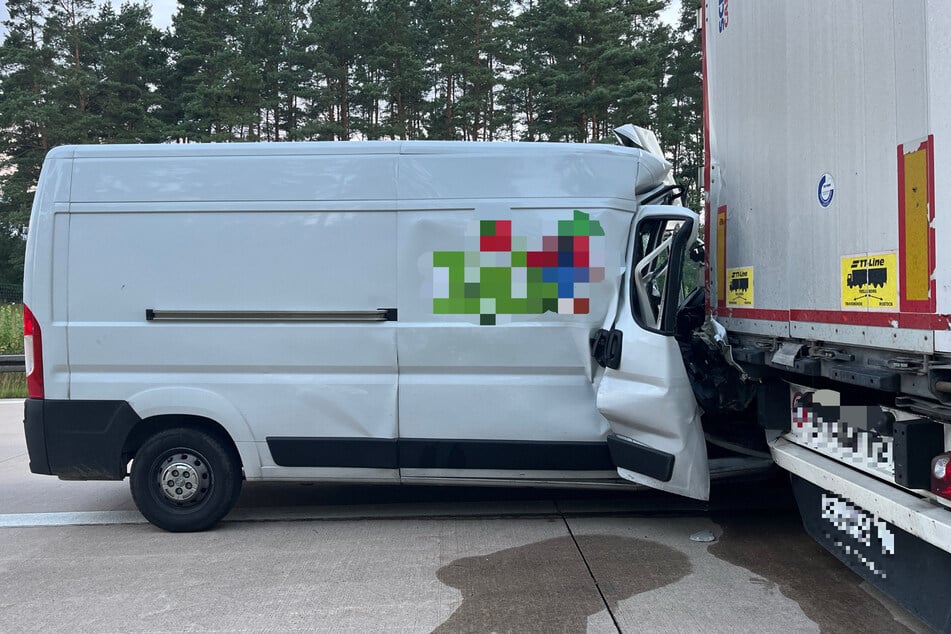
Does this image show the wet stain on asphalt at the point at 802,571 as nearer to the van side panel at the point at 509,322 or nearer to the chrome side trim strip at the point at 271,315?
the van side panel at the point at 509,322

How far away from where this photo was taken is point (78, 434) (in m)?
5.17

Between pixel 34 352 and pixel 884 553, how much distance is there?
519cm

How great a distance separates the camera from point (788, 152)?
404 cm

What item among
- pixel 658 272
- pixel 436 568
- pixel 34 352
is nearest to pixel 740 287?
pixel 658 272

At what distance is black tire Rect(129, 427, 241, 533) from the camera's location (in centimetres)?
519

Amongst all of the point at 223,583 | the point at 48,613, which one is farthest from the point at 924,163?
the point at 48,613

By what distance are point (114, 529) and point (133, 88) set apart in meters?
31.2

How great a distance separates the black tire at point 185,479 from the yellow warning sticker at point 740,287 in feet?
11.4

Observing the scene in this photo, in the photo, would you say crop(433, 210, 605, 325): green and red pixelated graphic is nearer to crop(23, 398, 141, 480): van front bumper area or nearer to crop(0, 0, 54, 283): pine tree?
crop(23, 398, 141, 480): van front bumper area

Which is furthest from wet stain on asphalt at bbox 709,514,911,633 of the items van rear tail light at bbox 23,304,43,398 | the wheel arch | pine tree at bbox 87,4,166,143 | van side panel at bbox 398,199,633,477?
pine tree at bbox 87,4,166,143

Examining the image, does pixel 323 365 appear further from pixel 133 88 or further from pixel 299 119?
pixel 133 88

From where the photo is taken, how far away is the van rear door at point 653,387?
4676 mm

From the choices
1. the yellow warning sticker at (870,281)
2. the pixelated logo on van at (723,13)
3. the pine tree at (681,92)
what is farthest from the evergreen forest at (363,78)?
the yellow warning sticker at (870,281)

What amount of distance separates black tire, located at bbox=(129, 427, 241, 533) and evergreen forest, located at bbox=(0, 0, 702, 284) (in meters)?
23.1
